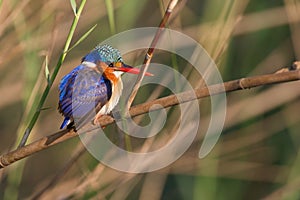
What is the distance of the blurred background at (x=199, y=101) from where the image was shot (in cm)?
205

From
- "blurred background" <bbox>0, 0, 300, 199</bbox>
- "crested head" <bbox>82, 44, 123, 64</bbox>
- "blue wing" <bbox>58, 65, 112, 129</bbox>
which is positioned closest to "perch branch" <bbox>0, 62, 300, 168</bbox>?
"blue wing" <bbox>58, 65, 112, 129</bbox>

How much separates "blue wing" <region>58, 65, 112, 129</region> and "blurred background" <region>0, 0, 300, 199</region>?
3.1 inches

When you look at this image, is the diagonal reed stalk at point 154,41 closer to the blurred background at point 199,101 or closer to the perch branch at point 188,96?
the perch branch at point 188,96

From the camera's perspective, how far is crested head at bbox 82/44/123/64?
2094 millimetres

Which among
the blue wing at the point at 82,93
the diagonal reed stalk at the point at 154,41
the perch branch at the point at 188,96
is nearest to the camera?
the perch branch at the point at 188,96

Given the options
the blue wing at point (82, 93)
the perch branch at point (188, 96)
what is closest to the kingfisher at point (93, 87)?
the blue wing at point (82, 93)

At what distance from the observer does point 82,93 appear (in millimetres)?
1957

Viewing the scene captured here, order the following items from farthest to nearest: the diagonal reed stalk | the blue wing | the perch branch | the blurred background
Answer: the blurred background
the blue wing
the diagonal reed stalk
the perch branch

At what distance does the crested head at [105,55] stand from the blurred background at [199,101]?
0.20 feet

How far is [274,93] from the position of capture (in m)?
2.45

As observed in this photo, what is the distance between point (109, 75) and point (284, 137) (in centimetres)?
90

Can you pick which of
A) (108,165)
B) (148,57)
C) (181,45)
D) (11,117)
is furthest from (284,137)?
(148,57)

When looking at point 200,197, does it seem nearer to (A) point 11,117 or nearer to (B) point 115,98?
(B) point 115,98

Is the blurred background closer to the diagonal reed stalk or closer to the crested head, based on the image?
the crested head
